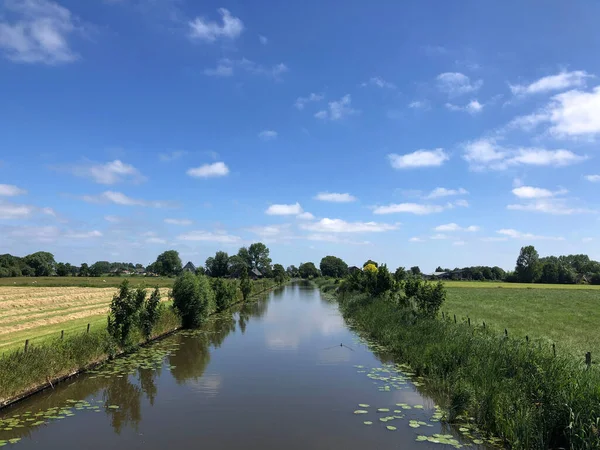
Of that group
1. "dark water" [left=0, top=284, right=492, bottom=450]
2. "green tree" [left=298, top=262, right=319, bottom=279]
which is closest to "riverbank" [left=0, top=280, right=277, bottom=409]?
"dark water" [left=0, top=284, right=492, bottom=450]

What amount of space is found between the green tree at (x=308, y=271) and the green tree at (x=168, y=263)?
6150 cm

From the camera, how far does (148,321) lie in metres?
19.8

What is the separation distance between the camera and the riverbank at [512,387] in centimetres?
758

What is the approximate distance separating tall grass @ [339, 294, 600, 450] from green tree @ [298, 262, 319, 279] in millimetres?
172375

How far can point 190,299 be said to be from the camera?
25594 millimetres

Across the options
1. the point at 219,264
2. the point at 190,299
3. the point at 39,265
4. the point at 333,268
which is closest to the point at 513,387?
the point at 190,299

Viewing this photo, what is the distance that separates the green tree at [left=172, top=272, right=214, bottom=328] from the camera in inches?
998

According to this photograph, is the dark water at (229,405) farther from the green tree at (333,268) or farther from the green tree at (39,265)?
the green tree at (333,268)

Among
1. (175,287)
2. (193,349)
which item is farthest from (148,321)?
(175,287)

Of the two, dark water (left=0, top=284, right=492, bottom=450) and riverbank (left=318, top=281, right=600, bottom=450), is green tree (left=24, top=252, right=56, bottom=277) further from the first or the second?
riverbank (left=318, top=281, right=600, bottom=450)

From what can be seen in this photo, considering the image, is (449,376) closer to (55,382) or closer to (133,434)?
(133,434)

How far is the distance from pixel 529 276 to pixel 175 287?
11924 cm

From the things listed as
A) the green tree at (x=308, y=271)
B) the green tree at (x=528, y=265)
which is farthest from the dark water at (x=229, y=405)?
the green tree at (x=308, y=271)

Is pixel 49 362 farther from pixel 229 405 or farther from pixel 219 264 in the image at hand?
pixel 219 264
